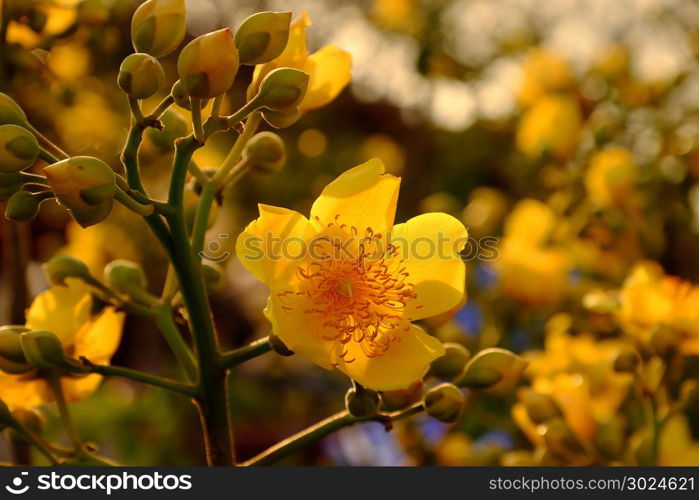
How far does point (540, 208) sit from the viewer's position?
5.78ft

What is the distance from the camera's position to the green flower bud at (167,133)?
798 mm

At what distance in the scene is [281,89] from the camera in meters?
0.71

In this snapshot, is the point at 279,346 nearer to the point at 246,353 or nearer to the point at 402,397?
the point at 246,353

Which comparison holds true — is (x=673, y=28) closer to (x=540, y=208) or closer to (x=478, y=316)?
(x=540, y=208)

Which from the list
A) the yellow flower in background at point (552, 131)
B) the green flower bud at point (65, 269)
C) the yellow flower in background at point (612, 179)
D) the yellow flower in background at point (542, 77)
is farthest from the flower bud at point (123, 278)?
the yellow flower in background at point (542, 77)

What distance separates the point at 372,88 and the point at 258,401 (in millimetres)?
1298

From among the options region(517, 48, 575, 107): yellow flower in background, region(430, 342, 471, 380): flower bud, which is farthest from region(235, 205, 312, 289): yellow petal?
region(517, 48, 575, 107): yellow flower in background

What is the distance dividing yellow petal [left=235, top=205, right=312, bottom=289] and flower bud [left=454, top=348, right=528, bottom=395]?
242mm

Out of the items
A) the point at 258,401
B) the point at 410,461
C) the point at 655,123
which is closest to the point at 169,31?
the point at 410,461

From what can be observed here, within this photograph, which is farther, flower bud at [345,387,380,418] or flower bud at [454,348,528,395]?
flower bud at [454,348,528,395]

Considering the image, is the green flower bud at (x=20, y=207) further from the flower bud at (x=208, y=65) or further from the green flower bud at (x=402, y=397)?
the green flower bud at (x=402, y=397)

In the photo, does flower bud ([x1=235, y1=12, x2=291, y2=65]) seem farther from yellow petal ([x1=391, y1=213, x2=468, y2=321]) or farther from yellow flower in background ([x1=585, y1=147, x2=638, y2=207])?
yellow flower in background ([x1=585, y1=147, x2=638, y2=207])

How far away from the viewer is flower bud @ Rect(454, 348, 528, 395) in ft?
2.76

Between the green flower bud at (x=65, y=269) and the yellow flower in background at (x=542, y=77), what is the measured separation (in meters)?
1.61
